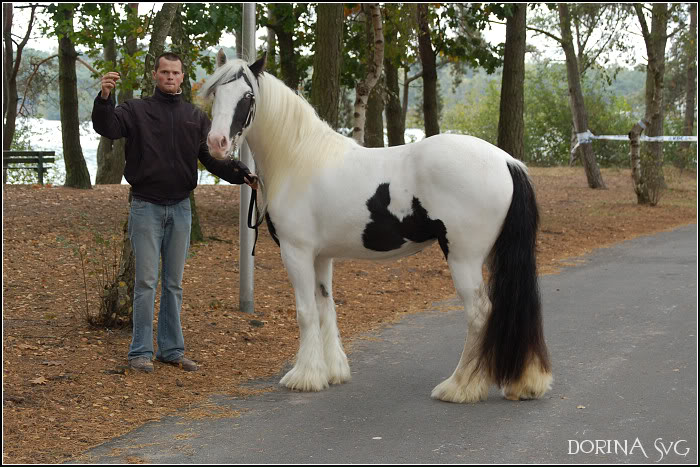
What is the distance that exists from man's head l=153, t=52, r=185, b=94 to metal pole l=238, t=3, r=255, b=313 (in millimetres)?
1960

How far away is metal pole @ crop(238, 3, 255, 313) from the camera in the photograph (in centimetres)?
744

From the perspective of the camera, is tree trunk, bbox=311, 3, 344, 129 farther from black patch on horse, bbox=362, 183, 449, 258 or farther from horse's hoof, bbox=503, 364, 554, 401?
horse's hoof, bbox=503, 364, 554, 401

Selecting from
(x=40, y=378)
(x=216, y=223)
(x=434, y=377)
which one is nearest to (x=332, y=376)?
(x=434, y=377)

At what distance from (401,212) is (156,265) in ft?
6.00

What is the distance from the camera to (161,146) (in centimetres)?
541

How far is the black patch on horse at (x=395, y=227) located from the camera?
16.4 ft

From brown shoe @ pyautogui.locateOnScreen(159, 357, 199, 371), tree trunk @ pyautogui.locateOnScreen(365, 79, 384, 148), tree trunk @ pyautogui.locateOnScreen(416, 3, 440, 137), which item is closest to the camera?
brown shoe @ pyautogui.locateOnScreen(159, 357, 199, 371)

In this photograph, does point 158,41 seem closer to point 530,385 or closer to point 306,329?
point 306,329

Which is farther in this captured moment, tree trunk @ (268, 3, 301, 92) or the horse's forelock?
tree trunk @ (268, 3, 301, 92)

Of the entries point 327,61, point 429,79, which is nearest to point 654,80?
point 429,79

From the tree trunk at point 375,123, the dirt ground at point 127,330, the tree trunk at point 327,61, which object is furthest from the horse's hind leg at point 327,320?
the tree trunk at point 375,123

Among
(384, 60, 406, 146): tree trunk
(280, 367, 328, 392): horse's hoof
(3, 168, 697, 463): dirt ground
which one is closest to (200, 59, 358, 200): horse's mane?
(280, 367, 328, 392): horse's hoof

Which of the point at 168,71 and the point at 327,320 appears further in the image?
the point at 327,320

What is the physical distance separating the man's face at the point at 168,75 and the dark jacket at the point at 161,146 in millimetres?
65
